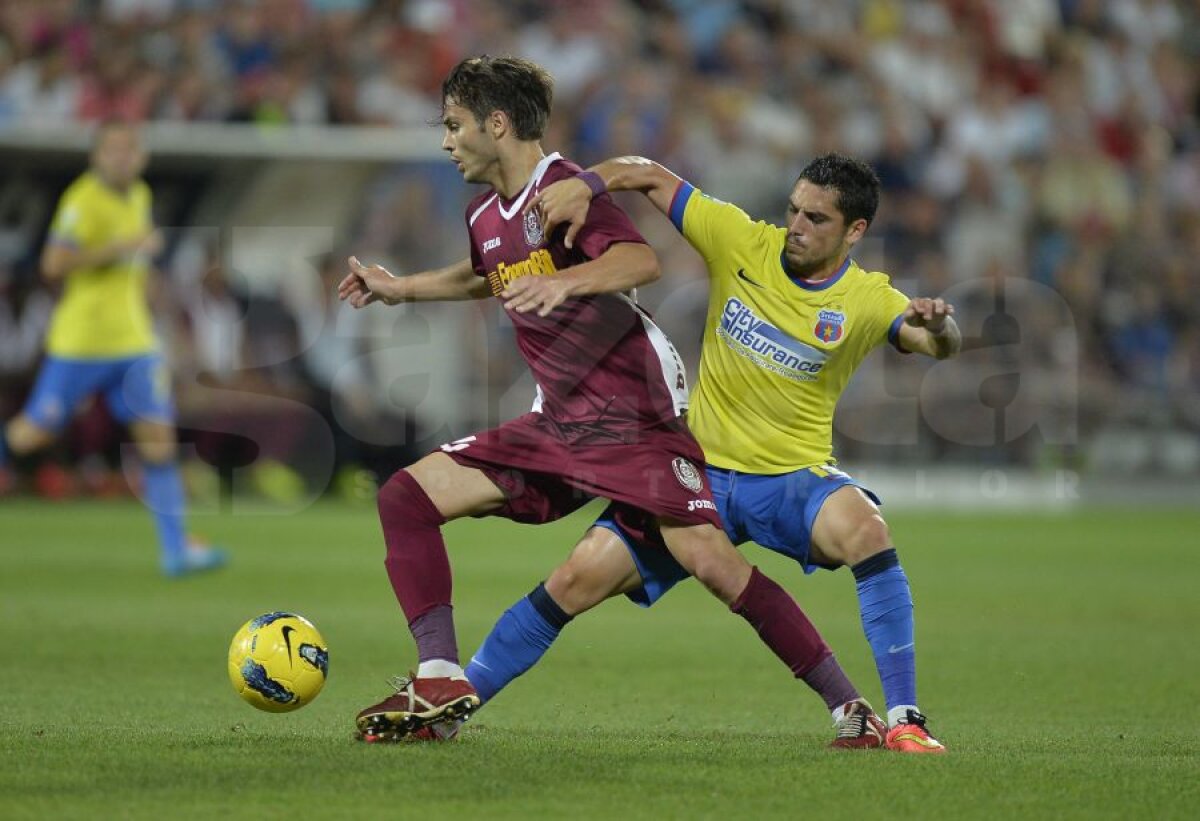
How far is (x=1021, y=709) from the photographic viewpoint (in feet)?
23.1

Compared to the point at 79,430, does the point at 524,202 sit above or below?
below

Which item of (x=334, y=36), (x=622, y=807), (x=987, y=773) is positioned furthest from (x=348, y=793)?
(x=334, y=36)

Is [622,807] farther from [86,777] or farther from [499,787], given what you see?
[86,777]

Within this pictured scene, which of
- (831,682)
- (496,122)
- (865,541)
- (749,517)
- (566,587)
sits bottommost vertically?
(831,682)

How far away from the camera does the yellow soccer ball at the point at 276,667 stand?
233 inches

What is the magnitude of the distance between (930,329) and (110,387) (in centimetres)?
783

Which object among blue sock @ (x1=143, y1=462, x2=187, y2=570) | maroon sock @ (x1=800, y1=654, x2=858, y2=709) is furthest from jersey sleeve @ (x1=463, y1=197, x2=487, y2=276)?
blue sock @ (x1=143, y1=462, x2=187, y2=570)

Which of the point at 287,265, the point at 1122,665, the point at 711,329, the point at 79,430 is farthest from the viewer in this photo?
the point at 287,265

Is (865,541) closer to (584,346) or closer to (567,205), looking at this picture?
(584,346)

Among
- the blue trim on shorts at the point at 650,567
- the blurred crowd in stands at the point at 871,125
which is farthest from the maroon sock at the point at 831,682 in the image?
the blurred crowd in stands at the point at 871,125

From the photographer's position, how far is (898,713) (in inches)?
232

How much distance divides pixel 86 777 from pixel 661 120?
52.9 ft

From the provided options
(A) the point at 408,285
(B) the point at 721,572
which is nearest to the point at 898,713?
(B) the point at 721,572

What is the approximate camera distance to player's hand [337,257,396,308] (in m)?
6.25
